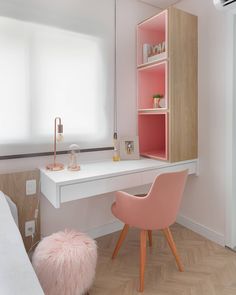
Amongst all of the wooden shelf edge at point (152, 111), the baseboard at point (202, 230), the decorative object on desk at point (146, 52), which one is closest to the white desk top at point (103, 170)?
the wooden shelf edge at point (152, 111)

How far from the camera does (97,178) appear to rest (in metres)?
1.86

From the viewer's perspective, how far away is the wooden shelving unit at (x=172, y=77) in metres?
2.26

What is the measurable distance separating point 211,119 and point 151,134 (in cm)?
72

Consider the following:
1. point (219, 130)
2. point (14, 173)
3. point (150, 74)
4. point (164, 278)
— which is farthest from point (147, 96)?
point (164, 278)

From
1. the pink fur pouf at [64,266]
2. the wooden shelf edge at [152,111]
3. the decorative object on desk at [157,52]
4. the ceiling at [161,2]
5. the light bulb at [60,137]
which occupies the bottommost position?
the pink fur pouf at [64,266]

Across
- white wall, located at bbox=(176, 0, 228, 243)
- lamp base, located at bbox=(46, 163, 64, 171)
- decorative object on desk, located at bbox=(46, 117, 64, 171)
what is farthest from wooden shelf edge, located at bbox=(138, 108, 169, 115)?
lamp base, located at bbox=(46, 163, 64, 171)

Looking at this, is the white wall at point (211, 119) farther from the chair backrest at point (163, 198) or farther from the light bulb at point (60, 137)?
the light bulb at point (60, 137)

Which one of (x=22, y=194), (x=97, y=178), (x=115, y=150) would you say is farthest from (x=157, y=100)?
(x=22, y=194)

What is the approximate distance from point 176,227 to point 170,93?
1534mm

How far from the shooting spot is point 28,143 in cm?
207

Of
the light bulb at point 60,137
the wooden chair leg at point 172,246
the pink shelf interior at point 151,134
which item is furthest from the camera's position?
the pink shelf interior at point 151,134

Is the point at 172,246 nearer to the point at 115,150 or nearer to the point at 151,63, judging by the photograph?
the point at 115,150

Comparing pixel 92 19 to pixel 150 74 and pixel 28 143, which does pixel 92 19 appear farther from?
pixel 28 143

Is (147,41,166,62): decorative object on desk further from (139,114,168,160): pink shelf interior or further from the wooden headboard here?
the wooden headboard
